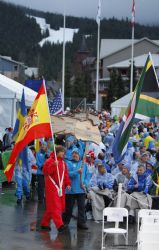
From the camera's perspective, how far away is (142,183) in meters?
15.3

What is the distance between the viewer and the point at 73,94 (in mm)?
96562

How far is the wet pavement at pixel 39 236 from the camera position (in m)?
12.4

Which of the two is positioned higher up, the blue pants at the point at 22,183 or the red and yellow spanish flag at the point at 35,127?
the red and yellow spanish flag at the point at 35,127

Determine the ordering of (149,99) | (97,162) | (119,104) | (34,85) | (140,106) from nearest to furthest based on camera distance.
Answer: (149,99) < (140,106) < (97,162) < (34,85) < (119,104)

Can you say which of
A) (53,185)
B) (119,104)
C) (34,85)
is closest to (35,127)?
(53,185)

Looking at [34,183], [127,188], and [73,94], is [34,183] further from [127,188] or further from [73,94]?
[73,94]

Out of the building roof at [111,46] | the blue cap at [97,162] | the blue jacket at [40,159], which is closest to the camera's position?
the blue cap at [97,162]

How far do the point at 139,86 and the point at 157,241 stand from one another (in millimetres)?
3924

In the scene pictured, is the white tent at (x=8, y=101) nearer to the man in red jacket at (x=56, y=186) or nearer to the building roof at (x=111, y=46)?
the man in red jacket at (x=56, y=186)

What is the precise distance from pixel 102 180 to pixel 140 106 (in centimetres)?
274

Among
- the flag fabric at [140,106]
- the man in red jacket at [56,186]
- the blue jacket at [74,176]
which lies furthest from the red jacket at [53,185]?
the flag fabric at [140,106]

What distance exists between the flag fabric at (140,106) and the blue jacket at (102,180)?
2.39 meters

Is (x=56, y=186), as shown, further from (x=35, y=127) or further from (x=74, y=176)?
(x=35, y=127)

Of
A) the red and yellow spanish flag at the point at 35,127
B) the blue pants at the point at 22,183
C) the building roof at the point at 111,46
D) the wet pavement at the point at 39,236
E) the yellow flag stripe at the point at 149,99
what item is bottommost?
the wet pavement at the point at 39,236
